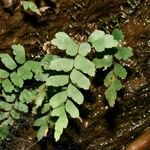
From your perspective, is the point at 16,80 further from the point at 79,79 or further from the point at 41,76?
the point at 79,79

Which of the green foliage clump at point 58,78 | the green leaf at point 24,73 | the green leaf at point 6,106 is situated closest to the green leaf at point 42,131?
the green foliage clump at point 58,78

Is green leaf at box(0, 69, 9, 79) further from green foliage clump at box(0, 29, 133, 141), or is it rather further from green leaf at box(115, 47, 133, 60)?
green leaf at box(115, 47, 133, 60)

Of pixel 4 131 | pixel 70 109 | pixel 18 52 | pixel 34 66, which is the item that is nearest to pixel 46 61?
pixel 34 66

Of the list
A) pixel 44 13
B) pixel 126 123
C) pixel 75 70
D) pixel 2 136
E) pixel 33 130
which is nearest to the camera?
pixel 75 70

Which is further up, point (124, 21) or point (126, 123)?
point (124, 21)

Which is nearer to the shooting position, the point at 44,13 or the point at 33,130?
the point at 44,13

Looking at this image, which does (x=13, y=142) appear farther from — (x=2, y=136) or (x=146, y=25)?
(x=146, y=25)

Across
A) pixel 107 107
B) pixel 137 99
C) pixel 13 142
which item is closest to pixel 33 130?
pixel 13 142
